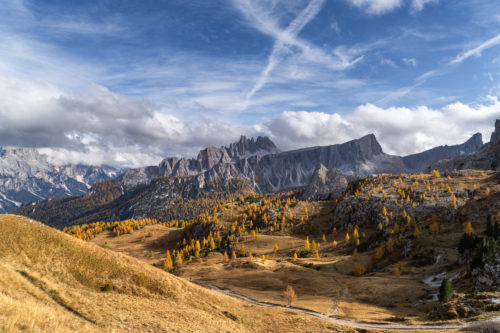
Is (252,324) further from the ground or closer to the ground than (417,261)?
further from the ground

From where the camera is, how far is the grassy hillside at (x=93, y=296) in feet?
85.3

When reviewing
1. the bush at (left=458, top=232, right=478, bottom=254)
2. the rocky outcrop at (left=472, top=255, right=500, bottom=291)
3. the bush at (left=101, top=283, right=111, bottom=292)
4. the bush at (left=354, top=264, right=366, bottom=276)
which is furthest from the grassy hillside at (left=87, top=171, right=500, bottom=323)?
the bush at (left=101, top=283, right=111, bottom=292)

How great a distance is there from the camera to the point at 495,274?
227ft

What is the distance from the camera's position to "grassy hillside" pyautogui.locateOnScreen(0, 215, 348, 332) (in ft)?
85.3

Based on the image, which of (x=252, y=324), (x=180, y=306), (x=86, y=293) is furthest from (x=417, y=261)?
(x=86, y=293)

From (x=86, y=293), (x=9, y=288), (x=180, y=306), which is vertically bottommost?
(x=180, y=306)

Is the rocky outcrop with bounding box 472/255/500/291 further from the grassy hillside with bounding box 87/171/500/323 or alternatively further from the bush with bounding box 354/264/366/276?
the bush with bounding box 354/264/366/276

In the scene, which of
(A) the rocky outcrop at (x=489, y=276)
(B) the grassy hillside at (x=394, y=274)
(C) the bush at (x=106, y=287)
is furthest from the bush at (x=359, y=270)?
(C) the bush at (x=106, y=287)

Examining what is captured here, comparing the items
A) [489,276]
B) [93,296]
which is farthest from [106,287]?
[489,276]

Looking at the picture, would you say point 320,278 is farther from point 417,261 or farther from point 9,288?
point 9,288

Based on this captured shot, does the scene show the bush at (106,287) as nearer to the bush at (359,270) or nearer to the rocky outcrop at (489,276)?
the rocky outcrop at (489,276)

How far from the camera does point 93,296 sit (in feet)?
118

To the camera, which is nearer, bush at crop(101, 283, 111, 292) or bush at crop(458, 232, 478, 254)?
bush at crop(101, 283, 111, 292)

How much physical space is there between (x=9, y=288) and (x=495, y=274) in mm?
101589
